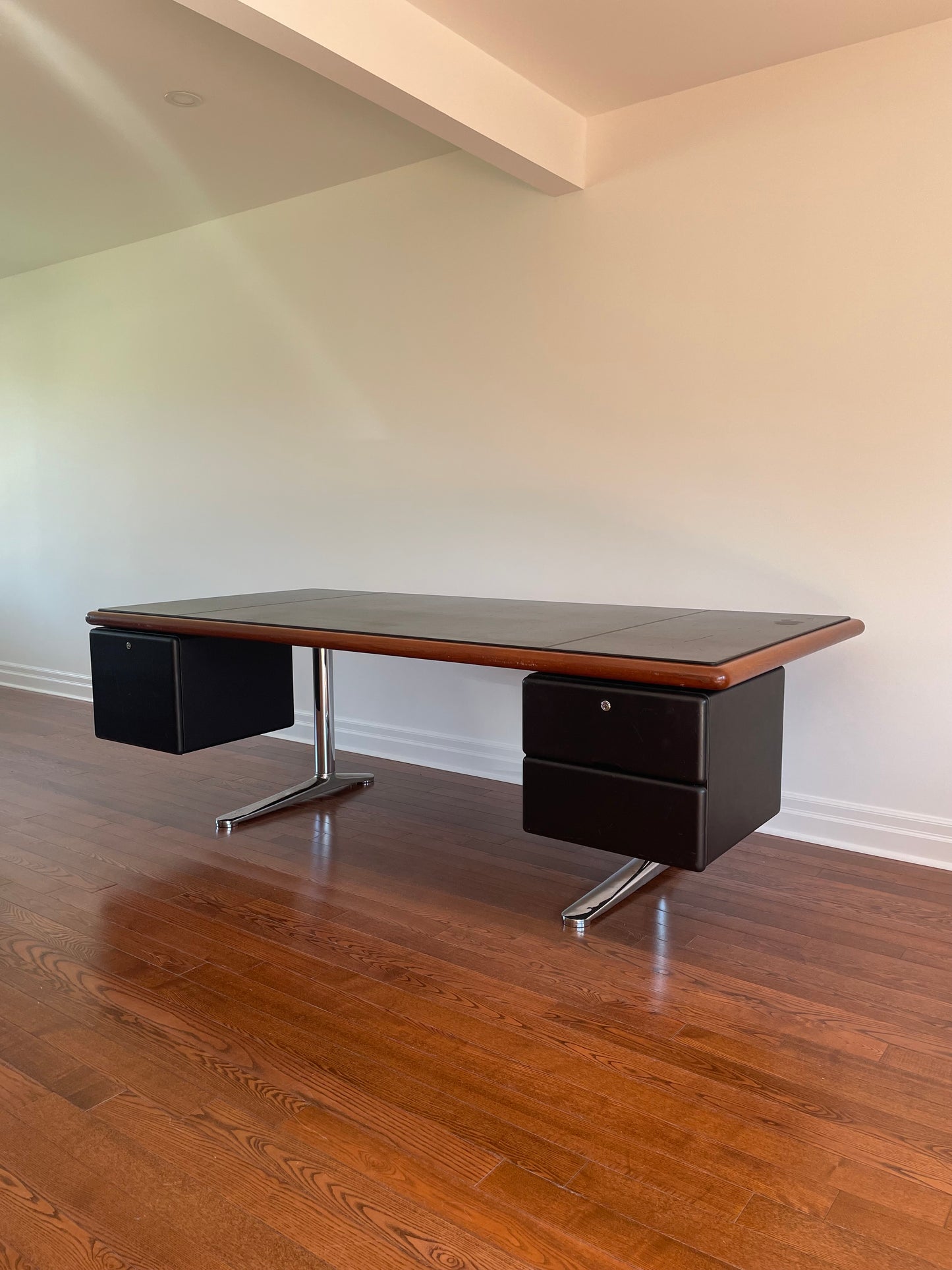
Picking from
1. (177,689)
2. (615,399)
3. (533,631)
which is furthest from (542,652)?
(615,399)

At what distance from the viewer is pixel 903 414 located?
2428 mm

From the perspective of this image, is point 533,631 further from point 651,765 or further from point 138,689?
point 138,689

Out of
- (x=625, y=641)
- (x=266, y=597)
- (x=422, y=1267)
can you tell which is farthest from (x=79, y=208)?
(x=422, y=1267)

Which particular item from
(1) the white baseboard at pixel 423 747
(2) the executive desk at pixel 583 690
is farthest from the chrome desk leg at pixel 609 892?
(1) the white baseboard at pixel 423 747

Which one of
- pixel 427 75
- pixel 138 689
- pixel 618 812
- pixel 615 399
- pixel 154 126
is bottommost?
pixel 618 812

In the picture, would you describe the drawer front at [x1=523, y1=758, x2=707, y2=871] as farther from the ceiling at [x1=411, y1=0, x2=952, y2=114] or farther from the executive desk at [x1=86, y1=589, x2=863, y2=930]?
the ceiling at [x1=411, y1=0, x2=952, y2=114]

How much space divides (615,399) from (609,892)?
148 cm

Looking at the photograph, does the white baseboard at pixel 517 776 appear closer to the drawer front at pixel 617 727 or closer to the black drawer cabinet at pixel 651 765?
the black drawer cabinet at pixel 651 765

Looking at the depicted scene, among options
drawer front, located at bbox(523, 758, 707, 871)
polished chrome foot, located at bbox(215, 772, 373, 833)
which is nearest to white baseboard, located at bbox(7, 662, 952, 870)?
polished chrome foot, located at bbox(215, 772, 373, 833)

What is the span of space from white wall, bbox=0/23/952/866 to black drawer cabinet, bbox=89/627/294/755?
35.3 inches

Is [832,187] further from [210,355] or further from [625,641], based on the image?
[210,355]

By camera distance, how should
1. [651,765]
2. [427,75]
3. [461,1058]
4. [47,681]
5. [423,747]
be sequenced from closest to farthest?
1. [461,1058]
2. [651,765]
3. [427,75]
4. [423,747]
5. [47,681]

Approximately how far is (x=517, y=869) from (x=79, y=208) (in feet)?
10.1

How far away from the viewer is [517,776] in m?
3.20
